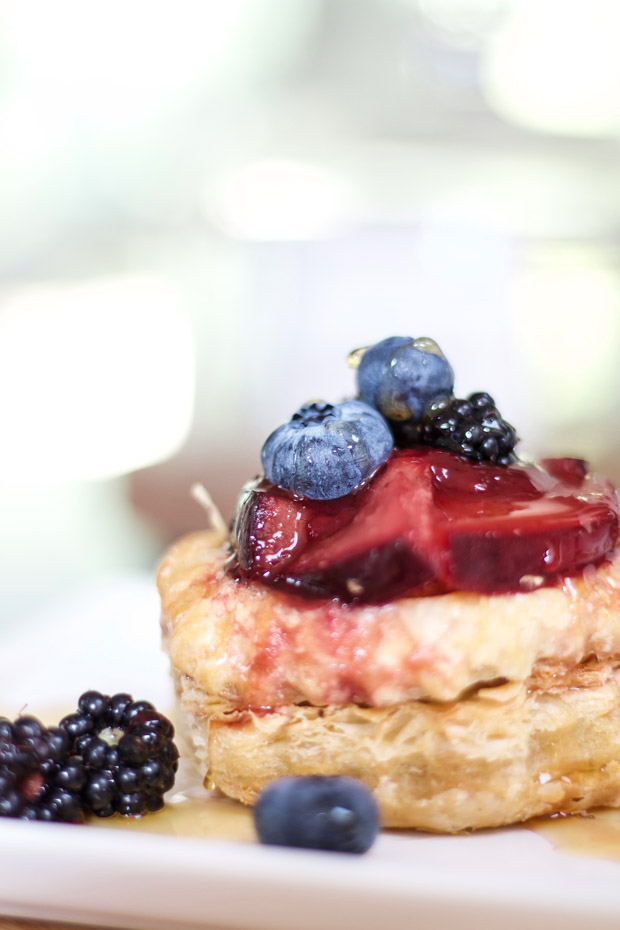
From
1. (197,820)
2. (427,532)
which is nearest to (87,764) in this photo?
(197,820)

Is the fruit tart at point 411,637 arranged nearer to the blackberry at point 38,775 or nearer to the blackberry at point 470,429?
the blackberry at point 470,429

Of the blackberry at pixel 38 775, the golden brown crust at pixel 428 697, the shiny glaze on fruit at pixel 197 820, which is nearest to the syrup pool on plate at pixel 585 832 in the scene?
the golden brown crust at pixel 428 697

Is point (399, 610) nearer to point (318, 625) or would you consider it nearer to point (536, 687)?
point (318, 625)

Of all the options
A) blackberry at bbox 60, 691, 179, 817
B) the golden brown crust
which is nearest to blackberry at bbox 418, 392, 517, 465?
the golden brown crust

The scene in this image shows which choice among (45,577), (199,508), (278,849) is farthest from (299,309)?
(278,849)

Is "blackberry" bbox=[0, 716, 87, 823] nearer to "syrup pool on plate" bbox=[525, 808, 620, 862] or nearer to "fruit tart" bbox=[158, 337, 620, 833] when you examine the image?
"fruit tart" bbox=[158, 337, 620, 833]

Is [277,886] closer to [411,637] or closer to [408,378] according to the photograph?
[411,637]

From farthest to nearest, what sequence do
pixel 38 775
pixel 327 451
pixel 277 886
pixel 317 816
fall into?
pixel 327 451 → pixel 38 775 → pixel 317 816 → pixel 277 886
